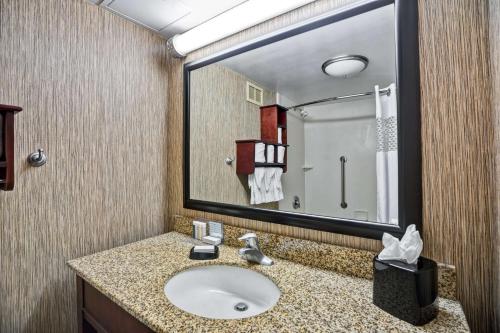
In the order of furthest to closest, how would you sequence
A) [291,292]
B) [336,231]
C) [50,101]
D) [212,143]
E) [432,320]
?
[212,143] → [50,101] → [336,231] → [291,292] → [432,320]

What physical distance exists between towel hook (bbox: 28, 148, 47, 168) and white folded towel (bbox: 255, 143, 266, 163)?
861 mm

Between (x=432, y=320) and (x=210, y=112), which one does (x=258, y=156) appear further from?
(x=432, y=320)

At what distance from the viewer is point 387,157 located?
0.80 meters

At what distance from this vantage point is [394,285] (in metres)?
0.60

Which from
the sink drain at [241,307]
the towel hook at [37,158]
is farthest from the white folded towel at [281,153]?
the towel hook at [37,158]

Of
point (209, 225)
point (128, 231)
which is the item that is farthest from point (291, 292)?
point (128, 231)

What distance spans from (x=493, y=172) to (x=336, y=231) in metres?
0.45

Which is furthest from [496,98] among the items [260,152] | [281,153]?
[260,152]

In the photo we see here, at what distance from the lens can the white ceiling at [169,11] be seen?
107 cm

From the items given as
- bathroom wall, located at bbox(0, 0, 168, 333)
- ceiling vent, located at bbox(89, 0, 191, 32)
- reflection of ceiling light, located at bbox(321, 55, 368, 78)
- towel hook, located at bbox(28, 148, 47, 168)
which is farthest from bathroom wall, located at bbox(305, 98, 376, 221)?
towel hook, located at bbox(28, 148, 47, 168)

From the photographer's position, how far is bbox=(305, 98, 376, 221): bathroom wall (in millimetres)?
847

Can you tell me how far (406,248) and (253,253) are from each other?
53 cm

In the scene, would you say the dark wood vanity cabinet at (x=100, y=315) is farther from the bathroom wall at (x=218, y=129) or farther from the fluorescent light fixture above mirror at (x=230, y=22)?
the fluorescent light fixture above mirror at (x=230, y=22)

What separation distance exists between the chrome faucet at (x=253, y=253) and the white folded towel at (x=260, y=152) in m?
0.36
